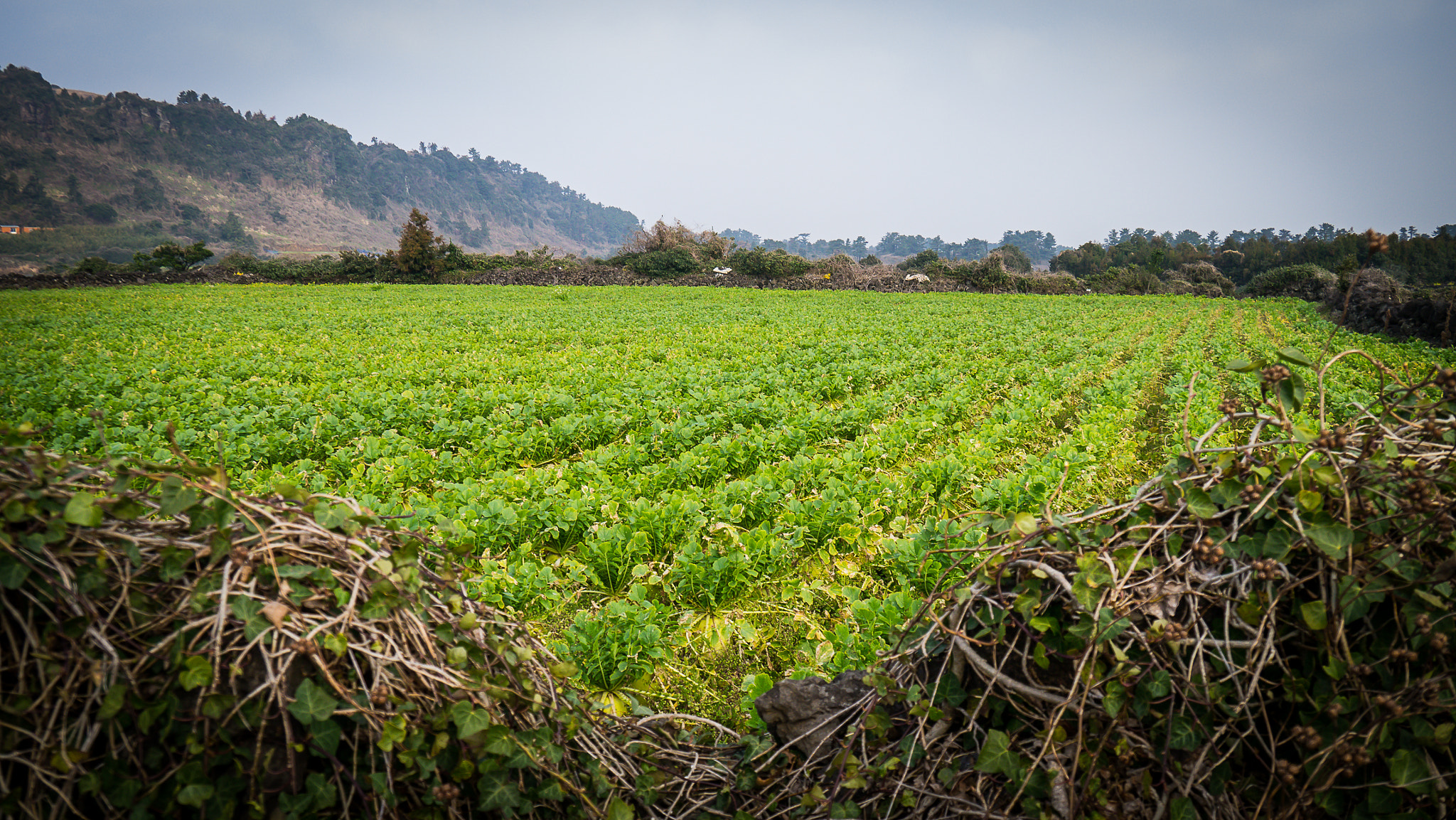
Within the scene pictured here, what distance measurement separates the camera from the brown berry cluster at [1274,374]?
Answer: 177cm

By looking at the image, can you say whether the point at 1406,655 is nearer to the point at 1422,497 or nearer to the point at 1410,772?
the point at 1410,772

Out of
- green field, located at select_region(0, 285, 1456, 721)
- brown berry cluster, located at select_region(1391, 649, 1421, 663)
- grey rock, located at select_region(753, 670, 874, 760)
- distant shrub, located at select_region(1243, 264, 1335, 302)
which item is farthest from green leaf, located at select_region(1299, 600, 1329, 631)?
distant shrub, located at select_region(1243, 264, 1335, 302)

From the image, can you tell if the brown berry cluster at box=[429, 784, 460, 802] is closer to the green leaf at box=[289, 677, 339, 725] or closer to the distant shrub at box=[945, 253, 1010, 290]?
the green leaf at box=[289, 677, 339, 725]

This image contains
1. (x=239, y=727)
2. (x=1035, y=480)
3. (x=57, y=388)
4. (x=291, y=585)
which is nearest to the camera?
(x=239, y=727)

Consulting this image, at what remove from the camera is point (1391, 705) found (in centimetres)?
147

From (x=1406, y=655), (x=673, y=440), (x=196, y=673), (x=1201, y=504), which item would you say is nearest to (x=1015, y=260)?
(x=673, y=440)

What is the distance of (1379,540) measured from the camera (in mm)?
1732

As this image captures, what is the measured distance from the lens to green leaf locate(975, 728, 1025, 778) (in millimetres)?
1922

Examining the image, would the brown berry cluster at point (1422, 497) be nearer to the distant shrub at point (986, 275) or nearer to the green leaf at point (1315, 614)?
the green leaf at point (1315, 614)

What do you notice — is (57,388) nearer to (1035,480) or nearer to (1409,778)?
(1035,480)

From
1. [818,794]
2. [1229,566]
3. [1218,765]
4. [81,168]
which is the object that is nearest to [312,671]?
[818,794]

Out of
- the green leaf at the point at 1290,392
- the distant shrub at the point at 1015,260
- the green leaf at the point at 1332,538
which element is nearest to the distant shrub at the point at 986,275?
the distant shrub at the point at 1015,260

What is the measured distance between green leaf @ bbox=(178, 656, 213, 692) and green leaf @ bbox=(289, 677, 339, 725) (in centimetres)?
20

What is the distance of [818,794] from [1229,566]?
1614 mm
